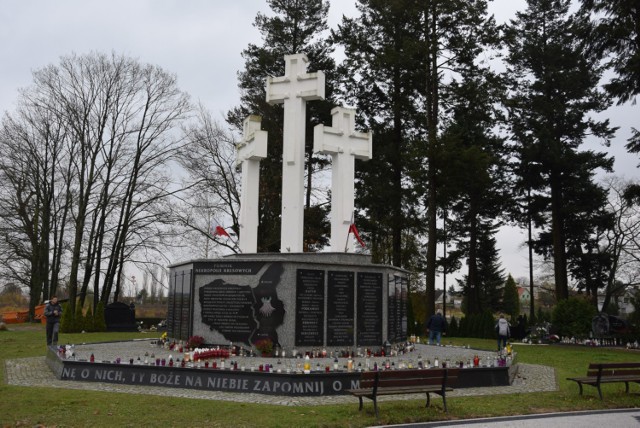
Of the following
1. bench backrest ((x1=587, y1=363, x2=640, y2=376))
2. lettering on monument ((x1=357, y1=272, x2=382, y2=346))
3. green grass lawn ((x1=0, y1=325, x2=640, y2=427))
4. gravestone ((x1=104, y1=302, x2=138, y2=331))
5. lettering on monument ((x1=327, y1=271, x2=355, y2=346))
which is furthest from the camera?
→ gravestone ((x1=104, y1=302, x2=138, y2=331))

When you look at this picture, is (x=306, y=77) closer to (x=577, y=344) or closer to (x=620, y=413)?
(x=620, y=413)

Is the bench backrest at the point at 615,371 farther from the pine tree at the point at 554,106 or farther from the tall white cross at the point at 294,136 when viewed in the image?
the pine tree at the point at 554,106

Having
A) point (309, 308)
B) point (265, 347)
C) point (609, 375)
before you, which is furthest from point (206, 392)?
point (609, 375)

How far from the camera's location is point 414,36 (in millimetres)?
27688

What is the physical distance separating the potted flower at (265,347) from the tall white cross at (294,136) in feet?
9.27

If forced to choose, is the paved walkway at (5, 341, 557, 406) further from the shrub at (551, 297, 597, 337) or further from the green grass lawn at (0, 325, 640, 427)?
the shrub at (551, 297, 597, 337)

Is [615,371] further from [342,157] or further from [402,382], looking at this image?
[342,157]

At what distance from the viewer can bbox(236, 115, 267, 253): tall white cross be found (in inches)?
649

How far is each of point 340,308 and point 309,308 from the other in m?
0.90

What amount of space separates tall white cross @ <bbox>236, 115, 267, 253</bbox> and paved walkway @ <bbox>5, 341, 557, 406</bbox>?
3.95m

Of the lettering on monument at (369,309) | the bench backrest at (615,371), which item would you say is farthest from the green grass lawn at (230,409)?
the lettering on monument at (369,309)

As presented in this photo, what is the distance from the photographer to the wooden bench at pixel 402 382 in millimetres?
8984

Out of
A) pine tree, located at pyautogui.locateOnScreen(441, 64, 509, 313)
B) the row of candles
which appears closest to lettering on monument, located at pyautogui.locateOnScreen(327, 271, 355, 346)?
the row of candles

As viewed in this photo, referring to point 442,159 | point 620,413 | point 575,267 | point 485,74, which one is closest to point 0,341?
point 442,159
